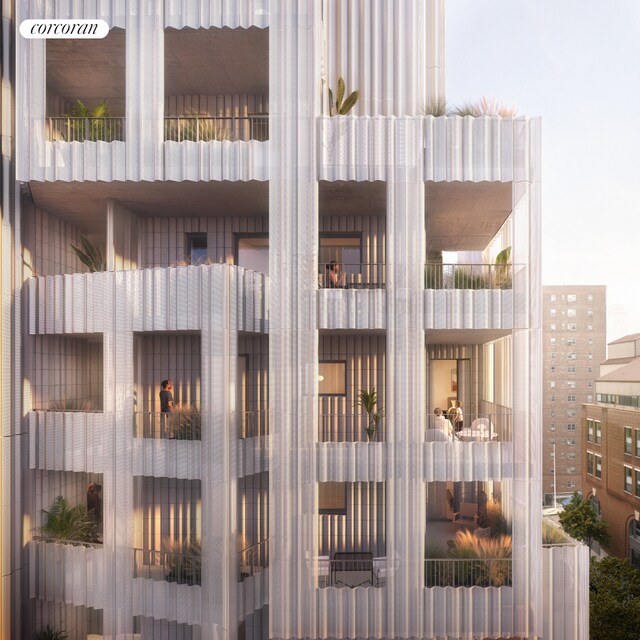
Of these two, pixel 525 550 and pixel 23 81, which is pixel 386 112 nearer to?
pixel 23 81

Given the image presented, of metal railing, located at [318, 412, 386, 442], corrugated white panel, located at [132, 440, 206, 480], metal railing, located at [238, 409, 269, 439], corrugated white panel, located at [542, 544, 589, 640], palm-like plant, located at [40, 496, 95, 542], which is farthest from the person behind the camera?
metal railing, located at [318, 412, 386, 442]

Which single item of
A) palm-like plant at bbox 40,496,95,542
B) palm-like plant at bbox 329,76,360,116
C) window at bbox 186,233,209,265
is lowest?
palm-like plant at bbox 40,496,95,542

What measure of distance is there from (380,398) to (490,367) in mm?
5020

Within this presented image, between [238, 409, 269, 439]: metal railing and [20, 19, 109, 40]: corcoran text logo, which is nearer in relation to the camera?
[238, 409, 269, 439]: metal railing

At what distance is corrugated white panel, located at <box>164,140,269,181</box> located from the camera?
14070mm

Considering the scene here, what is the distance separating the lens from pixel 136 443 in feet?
46.2

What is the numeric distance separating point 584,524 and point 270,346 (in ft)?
169

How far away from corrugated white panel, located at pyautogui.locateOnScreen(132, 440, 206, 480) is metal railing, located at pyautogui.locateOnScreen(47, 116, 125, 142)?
8.05 meters

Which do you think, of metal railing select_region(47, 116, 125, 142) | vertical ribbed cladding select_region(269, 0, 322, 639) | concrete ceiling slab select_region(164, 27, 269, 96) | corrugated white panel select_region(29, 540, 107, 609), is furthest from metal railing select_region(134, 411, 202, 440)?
concrete ceiling slab select_region(164, 27, 269, 96)

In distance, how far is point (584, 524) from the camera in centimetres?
5331

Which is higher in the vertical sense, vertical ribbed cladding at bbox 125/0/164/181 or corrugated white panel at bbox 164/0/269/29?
corrugated white panel at bbox 164/0/269/29

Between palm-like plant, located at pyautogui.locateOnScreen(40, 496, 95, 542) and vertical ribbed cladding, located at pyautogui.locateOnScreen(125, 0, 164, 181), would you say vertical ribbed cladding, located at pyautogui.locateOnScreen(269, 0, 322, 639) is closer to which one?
vertical ribbed cladding, located at pyautogui.locateOnScreen(125, 0, 164, 181)

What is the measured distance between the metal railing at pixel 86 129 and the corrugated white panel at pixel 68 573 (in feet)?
35.5

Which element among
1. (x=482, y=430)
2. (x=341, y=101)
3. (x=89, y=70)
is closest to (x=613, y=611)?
(x=482, y=430)
